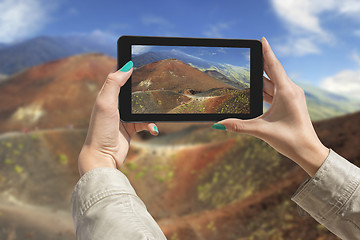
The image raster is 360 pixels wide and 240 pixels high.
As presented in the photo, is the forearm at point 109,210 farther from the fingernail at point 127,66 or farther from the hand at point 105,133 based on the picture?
the fingernail at point 127,66

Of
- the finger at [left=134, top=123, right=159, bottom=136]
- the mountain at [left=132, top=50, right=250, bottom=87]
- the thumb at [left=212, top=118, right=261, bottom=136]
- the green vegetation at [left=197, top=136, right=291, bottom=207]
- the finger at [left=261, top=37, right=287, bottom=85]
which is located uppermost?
the finger at [left=261, top=37, right=287, bottom=85]

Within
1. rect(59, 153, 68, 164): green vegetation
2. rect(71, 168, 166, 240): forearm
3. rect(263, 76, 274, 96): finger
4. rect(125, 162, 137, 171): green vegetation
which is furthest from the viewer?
rect(125, 162, 137, 171): green vegetation

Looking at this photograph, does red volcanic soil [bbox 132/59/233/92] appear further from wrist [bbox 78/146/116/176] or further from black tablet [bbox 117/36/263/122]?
wrist [bbox 78/146/116/176]

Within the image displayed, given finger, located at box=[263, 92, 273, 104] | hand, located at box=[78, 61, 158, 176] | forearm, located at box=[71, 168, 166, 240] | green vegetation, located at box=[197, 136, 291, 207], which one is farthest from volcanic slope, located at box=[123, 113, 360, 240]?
forearm, located at box=[71, 168, 166, 240]

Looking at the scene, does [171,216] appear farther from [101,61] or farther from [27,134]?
[101,61]

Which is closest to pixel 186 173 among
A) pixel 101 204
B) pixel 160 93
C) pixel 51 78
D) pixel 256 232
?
pixel 256 232

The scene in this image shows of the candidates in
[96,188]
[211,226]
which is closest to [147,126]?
[96,188]
